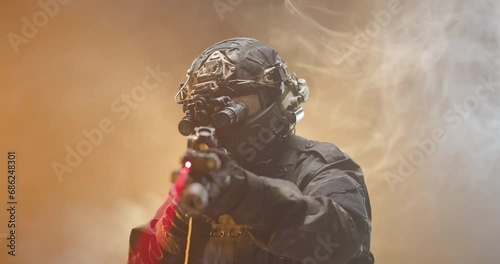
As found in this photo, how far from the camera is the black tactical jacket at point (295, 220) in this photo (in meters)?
1.61

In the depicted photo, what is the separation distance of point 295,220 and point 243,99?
85cm

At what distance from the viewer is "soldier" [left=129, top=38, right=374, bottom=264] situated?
159 cm

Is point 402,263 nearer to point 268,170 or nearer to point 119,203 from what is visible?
point 268,170

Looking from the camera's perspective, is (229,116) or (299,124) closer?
(229,116)

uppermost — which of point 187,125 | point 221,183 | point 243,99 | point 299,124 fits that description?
point 299,124

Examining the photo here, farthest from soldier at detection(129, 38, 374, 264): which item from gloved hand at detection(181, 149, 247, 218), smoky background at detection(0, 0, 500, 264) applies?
smoky background at detection(0, 0, 500, 264)

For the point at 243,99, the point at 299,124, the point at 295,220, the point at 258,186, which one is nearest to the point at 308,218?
the point at 295,220

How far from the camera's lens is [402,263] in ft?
11.6

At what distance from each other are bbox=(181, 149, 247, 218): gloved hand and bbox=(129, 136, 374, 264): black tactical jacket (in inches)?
1.3

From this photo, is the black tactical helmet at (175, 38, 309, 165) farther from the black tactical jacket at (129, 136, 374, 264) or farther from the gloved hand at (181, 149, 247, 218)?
the gloved hand at (181, 149, 247, 218)

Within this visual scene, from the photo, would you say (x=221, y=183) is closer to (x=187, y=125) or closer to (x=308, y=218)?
(x=308, y=218)

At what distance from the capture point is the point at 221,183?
1.47 m

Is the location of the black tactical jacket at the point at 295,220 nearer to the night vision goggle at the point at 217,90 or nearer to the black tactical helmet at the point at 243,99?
the black tactical helmet at the point at 243,99

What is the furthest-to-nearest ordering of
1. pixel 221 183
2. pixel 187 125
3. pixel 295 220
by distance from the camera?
pixel 187 125 < pixel 295 220 < pixel 221 183
